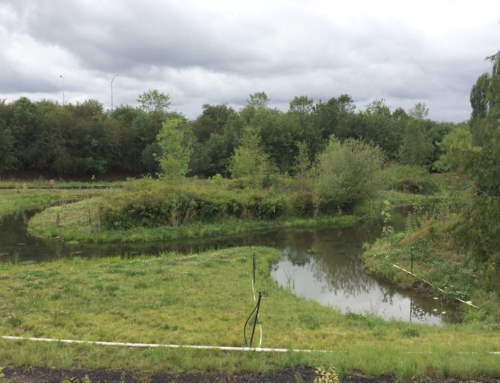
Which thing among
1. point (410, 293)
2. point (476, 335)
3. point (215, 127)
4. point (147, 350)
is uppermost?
point (215, 127)

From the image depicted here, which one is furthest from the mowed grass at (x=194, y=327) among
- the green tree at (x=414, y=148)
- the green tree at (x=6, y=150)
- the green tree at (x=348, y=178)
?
the green tree at (x=414, y=148)

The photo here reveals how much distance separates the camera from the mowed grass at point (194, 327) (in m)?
6.24

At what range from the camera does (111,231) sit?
21859mm

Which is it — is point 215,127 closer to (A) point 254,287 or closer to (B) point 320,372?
(A) point 254,287

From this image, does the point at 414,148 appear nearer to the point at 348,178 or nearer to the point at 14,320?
the point at 348,178

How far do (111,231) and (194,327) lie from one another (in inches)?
589

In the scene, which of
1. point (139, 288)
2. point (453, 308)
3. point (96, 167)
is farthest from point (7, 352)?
point (96, 167)

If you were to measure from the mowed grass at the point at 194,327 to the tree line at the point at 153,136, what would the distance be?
29.3m

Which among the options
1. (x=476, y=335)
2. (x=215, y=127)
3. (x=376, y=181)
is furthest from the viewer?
(x=215, y=127)

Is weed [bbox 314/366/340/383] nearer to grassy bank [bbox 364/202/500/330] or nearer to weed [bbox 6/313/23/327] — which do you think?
grassy bank [bbox 364/202/500/330]

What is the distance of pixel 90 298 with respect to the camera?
405 inches

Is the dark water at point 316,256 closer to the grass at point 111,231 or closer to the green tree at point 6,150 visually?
the grass at point 111,231

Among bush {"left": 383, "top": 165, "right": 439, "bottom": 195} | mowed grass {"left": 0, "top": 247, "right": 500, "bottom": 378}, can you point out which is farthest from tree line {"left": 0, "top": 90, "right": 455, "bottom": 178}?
mowed grass {"left": 0, "top": 247, "right": 500, "bottom": 378}

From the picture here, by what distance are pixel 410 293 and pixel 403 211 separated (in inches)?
885
